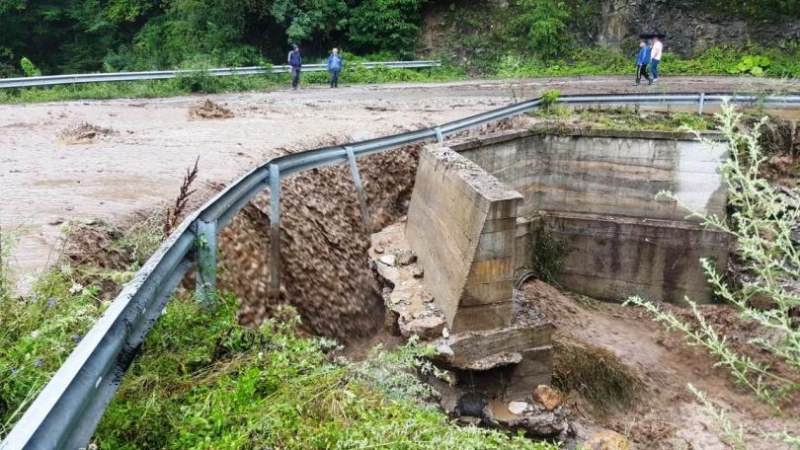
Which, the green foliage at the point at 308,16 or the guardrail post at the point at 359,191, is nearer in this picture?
the guardrail post at the point at 359,191

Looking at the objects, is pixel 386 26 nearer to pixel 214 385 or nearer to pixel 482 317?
pixel 482 317

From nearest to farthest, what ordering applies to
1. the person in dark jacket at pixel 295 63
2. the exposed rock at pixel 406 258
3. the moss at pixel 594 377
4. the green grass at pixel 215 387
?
the green grass at pixel 215 387 < the exposed rock at pixel 406 258 < the moss at pixel 594 377 < the person in dark jacket at pixel 295 63

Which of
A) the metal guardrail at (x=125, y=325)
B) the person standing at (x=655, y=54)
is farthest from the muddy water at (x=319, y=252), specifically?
the person standing at (x=655, y=54)

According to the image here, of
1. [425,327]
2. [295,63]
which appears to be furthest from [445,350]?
[295,63]

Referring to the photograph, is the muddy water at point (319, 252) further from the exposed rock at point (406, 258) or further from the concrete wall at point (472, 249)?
the concrete wall at point (472, 249)

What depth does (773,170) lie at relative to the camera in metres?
12.3

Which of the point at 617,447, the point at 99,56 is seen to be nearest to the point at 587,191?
the point at 617,447

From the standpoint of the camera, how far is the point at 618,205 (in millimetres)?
12414

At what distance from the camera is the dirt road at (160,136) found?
18.6ft

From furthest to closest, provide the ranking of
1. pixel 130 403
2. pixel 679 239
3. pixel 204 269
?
1. pixel 679 239
2. pixel 204 269
3. pixel 130 403

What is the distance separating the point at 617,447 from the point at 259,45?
20966 millimetres

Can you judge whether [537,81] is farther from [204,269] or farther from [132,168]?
[204,269]

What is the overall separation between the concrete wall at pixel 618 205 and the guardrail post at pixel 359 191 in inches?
130

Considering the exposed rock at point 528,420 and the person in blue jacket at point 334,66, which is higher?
the person in blue jacket at point 334,66
